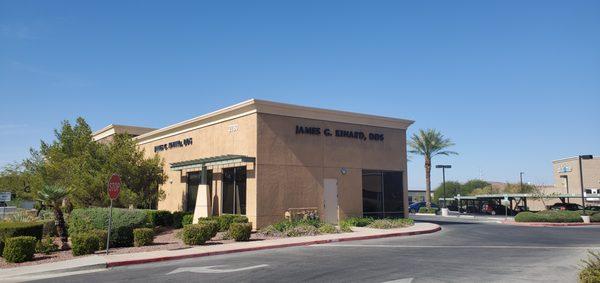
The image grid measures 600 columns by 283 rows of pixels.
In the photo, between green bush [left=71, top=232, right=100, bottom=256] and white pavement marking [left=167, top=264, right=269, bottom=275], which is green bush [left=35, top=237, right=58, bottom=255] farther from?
white pavement marking [left=167, top=264, right=269, bottom=275]

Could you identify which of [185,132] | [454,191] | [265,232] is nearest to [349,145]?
[265,232]

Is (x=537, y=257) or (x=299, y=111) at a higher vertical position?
(x=299, y=111)

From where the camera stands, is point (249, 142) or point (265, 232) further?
point (249, 142)

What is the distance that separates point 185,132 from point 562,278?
2484cm

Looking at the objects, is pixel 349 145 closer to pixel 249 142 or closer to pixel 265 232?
→ pixel 249 142

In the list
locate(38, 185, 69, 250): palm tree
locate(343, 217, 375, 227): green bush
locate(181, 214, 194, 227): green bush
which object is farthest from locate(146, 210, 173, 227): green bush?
locate(343, 217, 375, 227): green bush

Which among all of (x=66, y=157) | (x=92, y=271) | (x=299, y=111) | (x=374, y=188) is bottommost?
(x=92, y=271)

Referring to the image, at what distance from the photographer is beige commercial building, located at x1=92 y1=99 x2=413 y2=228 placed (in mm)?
24969

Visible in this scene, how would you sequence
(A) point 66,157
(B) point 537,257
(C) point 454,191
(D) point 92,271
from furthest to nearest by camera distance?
(C) point 454,191 < (A) point 66,157 < (B) point 537,257 < (D) point 92,271

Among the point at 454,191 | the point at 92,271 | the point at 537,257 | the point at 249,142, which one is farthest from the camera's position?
the point at 454,191

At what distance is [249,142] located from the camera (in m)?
25.2

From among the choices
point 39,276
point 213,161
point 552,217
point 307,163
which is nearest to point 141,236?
point 39,276

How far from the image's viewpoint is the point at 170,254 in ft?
54.2

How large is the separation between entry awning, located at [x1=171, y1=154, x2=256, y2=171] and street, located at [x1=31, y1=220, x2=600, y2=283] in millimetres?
7037
